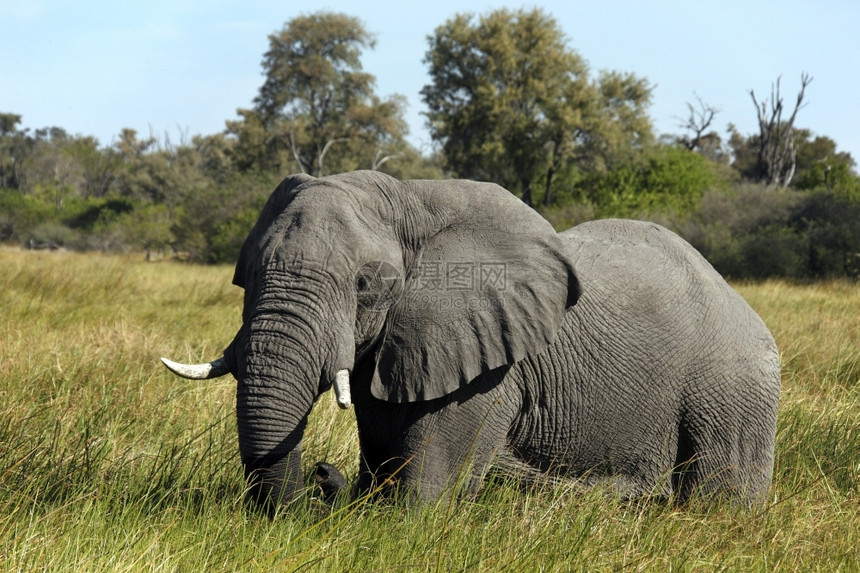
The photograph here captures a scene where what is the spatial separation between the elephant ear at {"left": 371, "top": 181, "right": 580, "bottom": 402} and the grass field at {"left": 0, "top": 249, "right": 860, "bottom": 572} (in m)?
0.52

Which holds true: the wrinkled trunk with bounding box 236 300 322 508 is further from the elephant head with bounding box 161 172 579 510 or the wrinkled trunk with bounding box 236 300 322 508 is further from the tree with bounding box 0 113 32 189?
the tree with bounding box 0 113 32 189

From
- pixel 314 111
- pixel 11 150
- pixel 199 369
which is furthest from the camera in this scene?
pixel 11 150

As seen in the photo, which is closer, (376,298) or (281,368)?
(281,368)

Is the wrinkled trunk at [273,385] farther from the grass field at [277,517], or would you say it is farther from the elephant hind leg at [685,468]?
the elephant hind leg at [685,468]

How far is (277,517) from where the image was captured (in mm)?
3260

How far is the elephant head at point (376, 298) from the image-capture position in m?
3.19

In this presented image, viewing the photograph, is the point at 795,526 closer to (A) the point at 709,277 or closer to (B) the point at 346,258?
(A) the point at 709,277

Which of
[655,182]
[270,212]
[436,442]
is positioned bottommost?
[436,442]

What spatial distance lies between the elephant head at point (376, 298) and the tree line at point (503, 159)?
1816cm

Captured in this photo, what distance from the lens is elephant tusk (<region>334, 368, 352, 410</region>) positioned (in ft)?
10.2

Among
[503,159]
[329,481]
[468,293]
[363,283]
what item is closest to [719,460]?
[468,293]

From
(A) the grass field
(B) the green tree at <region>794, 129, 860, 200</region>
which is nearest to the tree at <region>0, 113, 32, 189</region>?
(B) the green tree at <region>794, 129, 860, 200</region>

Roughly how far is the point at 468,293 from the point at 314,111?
3684 cm

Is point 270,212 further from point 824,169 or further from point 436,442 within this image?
point 824,169
